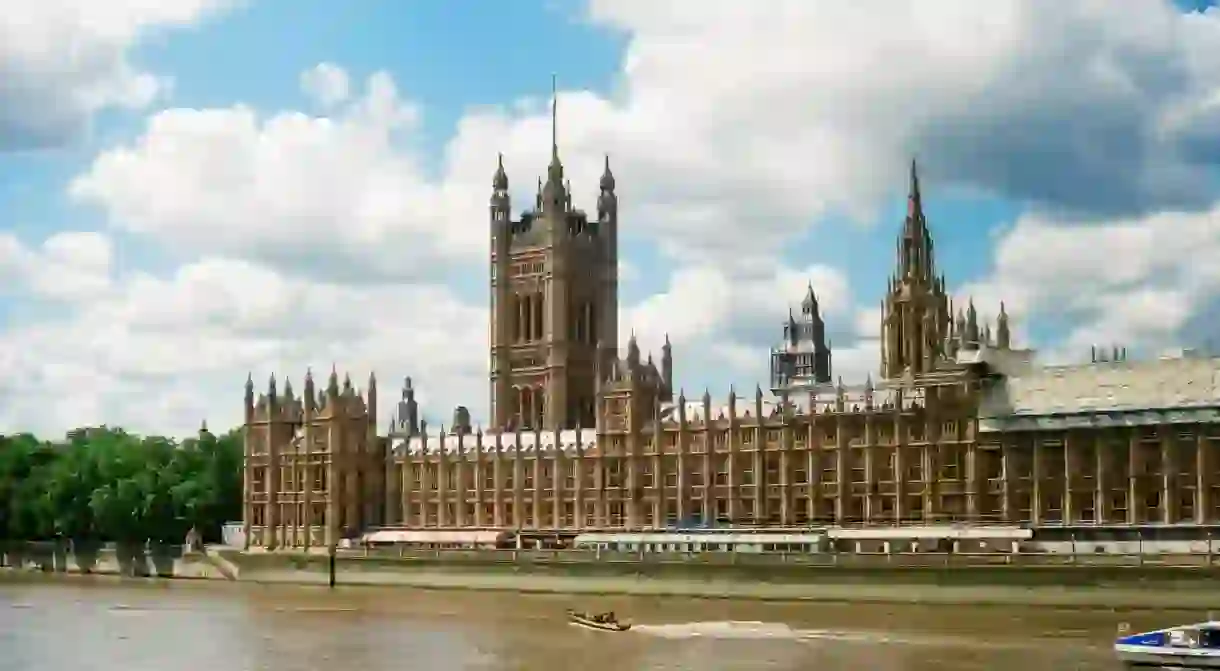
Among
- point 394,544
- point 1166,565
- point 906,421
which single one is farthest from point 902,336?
point 1166,565

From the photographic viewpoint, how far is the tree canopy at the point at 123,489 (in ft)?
505

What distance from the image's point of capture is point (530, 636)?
8644 centimetres

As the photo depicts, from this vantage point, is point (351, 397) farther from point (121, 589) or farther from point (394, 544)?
point (121, 589)

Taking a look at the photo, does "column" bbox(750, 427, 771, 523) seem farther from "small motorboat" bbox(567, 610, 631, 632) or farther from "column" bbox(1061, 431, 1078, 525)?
"small motorboat" bbox(567, 610, 631, 632)

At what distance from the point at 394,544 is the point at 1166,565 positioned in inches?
2680

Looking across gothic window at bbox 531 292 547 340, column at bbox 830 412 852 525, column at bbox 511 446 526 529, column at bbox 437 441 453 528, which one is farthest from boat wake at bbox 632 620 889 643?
gothic window at bbox 531 292 547 340

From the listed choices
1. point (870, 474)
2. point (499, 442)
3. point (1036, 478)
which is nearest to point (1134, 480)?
point (1036, 478)

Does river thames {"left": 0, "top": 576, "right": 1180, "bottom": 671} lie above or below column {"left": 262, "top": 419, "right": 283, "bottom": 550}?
below

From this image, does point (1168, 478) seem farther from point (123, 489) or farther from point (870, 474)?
point (123, 489)

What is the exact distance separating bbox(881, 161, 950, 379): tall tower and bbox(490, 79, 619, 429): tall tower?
34.3m

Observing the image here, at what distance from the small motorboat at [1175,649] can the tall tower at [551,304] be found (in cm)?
10840

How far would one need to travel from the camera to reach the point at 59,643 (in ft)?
284

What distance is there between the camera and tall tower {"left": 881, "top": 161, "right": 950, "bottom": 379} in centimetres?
15012

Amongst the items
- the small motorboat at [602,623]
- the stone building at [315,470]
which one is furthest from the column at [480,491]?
the small motorboat at [602,623]
